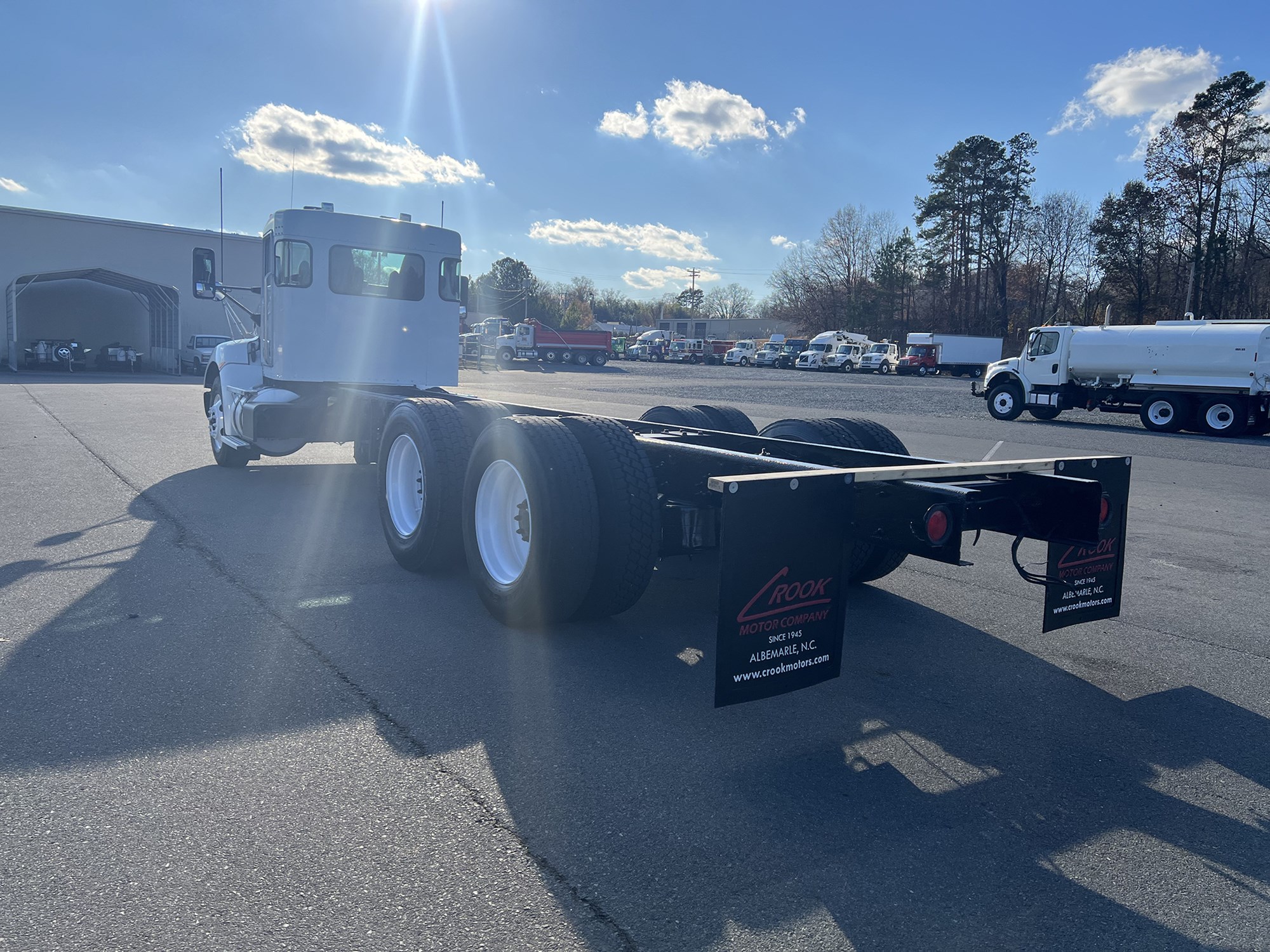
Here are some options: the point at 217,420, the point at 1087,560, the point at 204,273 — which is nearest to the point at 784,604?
the point at 1087,560

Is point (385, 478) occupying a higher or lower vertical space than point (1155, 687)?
higher

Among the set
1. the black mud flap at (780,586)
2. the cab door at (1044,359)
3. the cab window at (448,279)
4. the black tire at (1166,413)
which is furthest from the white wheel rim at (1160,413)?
the black mud flap at (780,586)

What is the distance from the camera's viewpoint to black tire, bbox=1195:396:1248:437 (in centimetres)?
2152

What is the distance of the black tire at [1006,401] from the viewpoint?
2533 centimetres

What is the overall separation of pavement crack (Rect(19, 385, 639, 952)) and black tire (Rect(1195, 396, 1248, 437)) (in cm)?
2277

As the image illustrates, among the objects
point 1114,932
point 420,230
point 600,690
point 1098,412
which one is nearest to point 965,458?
point 420,230

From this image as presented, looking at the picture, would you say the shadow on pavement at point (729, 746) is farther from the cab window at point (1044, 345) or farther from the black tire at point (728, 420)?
the cab window at point (1044, 345)

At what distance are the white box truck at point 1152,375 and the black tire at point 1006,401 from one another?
20 millimetres

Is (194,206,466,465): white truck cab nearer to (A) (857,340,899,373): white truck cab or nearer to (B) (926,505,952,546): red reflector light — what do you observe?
(B) (926,505,952,546): red reflector light

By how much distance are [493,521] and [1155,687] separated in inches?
139

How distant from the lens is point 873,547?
18.6 ft

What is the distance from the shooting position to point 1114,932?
8.25 ft

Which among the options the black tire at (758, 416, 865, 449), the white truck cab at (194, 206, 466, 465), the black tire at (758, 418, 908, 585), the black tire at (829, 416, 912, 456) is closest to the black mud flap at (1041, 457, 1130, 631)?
the black tire at (758, 418, 908, 585)

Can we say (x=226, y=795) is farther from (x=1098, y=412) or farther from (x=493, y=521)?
(x=1098, y=412)
